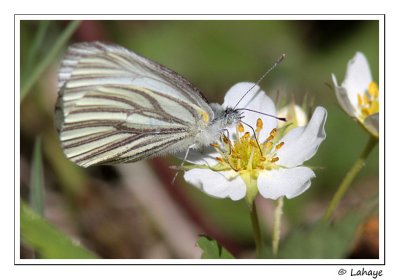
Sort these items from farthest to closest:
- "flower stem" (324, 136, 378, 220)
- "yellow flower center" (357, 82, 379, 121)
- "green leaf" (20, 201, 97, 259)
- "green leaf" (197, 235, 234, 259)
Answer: "yellow flower center" (357, 82, 379, 121) < "flower stem" (324, 136, 378, 220) < "green leaf" (197, 235, 234, 259) < "green leaf" (20, 201, 97, 259)

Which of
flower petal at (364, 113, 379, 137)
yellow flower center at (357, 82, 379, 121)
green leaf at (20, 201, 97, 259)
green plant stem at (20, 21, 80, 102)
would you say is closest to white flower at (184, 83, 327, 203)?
flower petal at (364, 113, 379, 137)

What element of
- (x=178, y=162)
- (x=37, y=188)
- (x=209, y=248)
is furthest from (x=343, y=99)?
(x=178, y=162)

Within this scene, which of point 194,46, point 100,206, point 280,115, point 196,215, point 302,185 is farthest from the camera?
point 194,46

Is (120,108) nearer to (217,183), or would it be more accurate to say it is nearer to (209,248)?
(217,183)

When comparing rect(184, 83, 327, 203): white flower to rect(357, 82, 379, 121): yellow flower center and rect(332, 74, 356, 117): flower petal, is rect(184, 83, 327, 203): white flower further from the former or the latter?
rect(357, 82, 379, 121): yellow flower center

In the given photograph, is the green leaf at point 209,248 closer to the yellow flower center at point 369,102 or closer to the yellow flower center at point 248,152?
the yellow flower center at point 248,152

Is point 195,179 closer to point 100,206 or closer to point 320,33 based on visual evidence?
point 100,206
